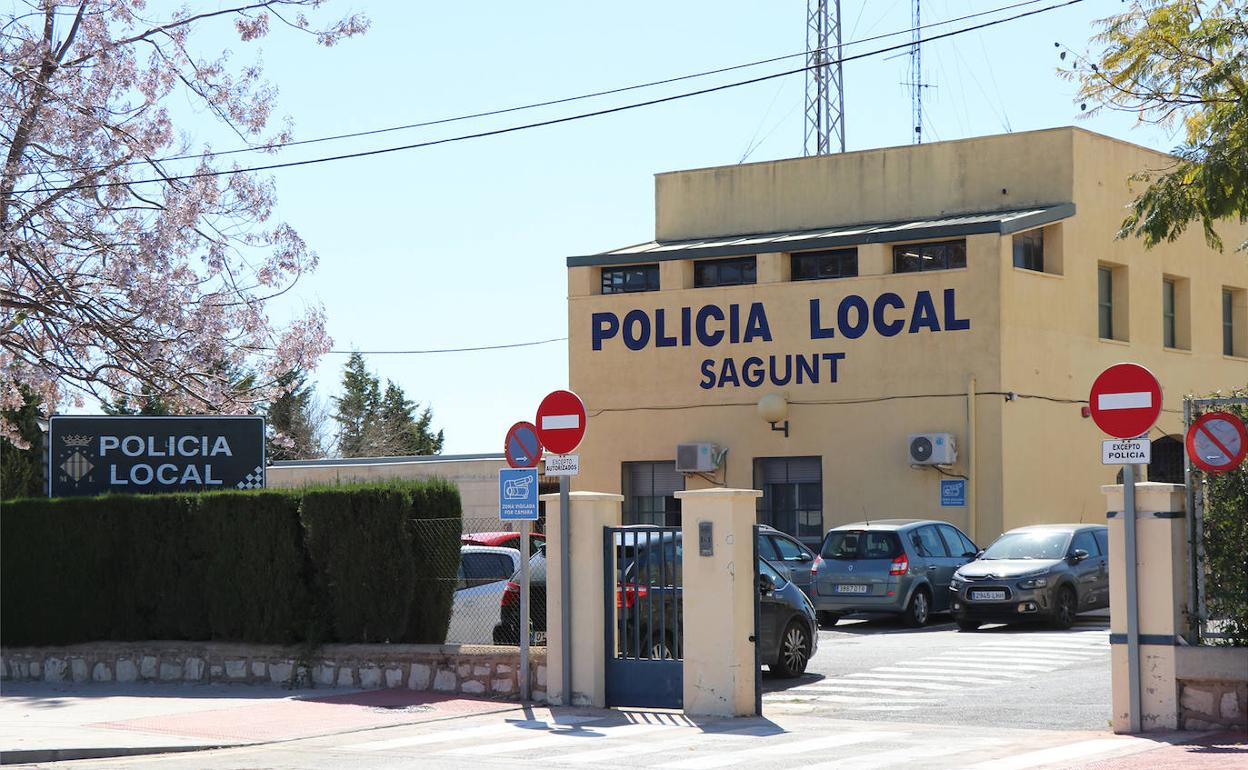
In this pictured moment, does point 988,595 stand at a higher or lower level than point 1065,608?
higher

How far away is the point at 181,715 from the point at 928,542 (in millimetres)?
14091

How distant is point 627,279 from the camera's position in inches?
1363

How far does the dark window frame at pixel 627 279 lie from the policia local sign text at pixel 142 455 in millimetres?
15410

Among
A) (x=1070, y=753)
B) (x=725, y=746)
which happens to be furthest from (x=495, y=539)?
(x=1070, y=753)

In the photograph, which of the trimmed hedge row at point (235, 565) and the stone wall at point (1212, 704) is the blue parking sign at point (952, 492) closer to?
the trimmed hedge row at point (235, 565)

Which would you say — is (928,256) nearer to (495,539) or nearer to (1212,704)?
(495,539)

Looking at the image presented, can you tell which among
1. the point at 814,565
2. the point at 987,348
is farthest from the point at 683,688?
the point at 987,348

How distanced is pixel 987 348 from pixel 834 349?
3.17 m

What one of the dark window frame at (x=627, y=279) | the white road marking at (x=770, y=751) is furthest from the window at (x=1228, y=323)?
the white road marking at (x=770, y=751)

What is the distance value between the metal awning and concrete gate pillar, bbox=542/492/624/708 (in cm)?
1686

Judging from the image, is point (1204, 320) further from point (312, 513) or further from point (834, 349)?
point (312, 513)

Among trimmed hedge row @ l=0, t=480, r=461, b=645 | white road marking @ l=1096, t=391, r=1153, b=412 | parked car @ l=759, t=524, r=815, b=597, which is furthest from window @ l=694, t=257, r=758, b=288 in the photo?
white road marking @ l=1096, t=391, r=1153, b=412

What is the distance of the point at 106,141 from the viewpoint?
22.5 metres

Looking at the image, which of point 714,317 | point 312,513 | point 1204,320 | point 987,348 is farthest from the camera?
point 1204,320
